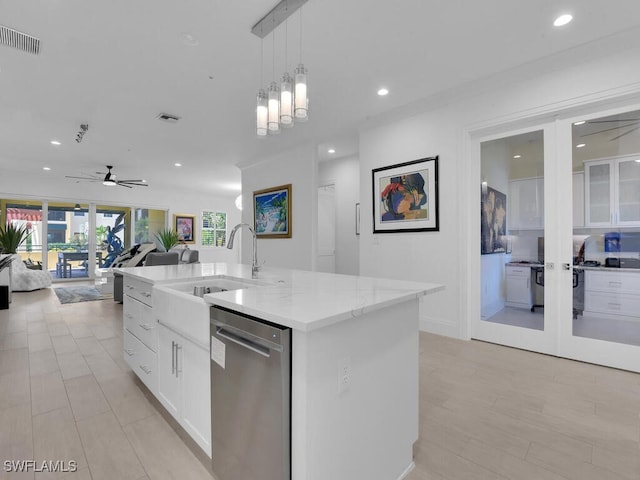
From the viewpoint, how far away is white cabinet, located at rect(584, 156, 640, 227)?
255cm

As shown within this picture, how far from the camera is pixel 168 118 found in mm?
4125

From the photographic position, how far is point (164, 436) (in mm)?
1758

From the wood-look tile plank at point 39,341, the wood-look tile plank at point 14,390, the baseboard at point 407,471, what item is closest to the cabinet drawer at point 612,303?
the baseboard at point 407,471

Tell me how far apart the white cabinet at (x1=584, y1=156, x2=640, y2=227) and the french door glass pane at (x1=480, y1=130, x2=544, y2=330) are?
353 mm

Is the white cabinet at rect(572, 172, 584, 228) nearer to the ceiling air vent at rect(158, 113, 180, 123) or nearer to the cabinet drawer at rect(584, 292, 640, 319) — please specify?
the cabinet drawer at rect(584, 292, 640, 319)

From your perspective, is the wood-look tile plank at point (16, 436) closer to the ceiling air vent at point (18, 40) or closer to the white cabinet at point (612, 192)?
the ceiling air vent at point (18, 40)

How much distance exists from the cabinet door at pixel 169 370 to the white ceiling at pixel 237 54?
2.21 metres

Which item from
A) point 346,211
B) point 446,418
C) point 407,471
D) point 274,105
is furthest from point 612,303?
point 346,211

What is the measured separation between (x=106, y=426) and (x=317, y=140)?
4413mm

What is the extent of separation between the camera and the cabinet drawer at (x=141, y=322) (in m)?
1.99

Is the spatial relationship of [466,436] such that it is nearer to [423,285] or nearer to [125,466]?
[423,285]

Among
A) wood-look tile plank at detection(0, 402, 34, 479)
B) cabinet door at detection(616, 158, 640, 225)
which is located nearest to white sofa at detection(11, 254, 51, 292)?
wood-look tile plank at detection(0, 402, 34, 479)

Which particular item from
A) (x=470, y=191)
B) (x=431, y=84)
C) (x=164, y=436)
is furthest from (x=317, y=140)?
(x=164, y=436)

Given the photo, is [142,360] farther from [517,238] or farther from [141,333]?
[517,238]
